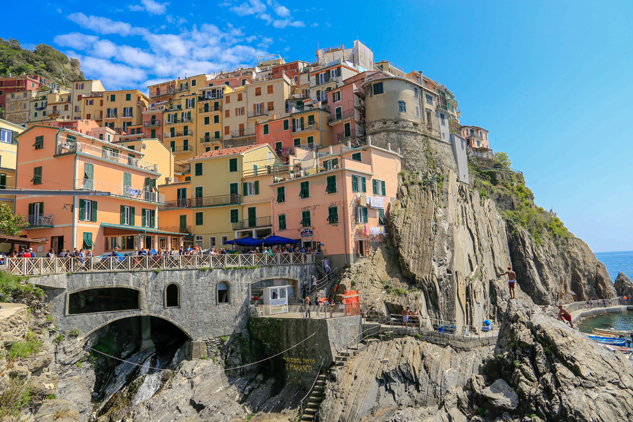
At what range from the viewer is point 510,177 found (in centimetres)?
7450

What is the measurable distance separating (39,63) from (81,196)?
295 feet

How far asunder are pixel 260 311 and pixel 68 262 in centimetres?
1208

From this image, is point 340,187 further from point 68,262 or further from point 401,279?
point 68,262

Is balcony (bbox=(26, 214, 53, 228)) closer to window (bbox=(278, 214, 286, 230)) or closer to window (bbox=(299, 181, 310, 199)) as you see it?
window (bbox=(278, 214, 286, 230))

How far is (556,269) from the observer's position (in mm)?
67000

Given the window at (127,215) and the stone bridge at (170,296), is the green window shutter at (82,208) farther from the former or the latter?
the stone bridge at (170,296)

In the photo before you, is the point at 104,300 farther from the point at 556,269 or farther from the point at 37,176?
the point at 556,269

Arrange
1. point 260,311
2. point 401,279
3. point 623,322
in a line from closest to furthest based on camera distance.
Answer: point 260,311
point 401,279
point 623,322

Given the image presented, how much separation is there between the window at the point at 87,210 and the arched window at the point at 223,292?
10.7 metres

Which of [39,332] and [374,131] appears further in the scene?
[374,131]

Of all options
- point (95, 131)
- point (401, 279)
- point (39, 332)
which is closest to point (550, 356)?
point (401, 279)

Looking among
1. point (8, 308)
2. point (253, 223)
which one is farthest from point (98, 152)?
point (8, 308)

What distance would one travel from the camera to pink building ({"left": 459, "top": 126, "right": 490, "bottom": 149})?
8325 centimetres

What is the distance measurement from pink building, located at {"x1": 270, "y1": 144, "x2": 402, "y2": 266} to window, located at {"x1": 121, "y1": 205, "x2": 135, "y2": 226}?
40.1 feet
